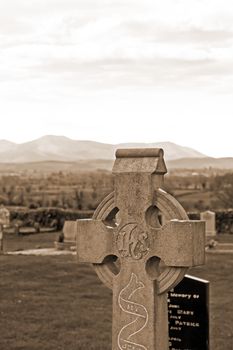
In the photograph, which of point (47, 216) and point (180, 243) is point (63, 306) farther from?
point (47, 216)

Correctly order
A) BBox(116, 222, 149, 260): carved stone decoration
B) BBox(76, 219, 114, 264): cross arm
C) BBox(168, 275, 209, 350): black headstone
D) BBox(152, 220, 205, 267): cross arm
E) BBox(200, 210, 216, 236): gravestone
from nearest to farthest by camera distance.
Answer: BBox(152, 220, 205, 267): cross arm < BBox(116, 222, 149, 260): carved stone decoration < BBox(76, 219, 114, 264): cross arm < BBox(168, 275, 209, 350): black headstone < BBox(200, 210, 216, 236): gravestone

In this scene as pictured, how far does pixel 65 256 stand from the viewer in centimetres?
2642

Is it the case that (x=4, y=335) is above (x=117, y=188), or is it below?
below

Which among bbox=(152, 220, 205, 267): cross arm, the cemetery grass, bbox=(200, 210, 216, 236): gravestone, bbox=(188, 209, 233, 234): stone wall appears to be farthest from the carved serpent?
bbox=(188, 209, 233, 234): stone wall

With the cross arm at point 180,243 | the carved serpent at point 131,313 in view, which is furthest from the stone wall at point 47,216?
the cross arm at point 180,243

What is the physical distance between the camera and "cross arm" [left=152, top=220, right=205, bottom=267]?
285 inches

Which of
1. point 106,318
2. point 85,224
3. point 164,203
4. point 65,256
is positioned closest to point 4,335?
point 106,318

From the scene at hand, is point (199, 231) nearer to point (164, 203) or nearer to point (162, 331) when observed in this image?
point (164, 203)

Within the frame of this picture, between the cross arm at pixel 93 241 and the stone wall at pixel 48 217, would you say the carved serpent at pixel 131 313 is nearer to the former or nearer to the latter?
the cross arm at pixel 93 241

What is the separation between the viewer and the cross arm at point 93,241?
7.75 meters

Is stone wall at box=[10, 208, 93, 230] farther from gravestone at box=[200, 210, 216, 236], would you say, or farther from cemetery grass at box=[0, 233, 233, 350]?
cemetery grass at box=[0, 233, 233, 350]

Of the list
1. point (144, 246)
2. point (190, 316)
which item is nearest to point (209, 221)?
point (190, 316)

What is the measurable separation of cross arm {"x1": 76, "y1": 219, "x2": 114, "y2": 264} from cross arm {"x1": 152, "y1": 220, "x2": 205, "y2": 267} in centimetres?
56

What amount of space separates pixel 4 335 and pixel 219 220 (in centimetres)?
2828
